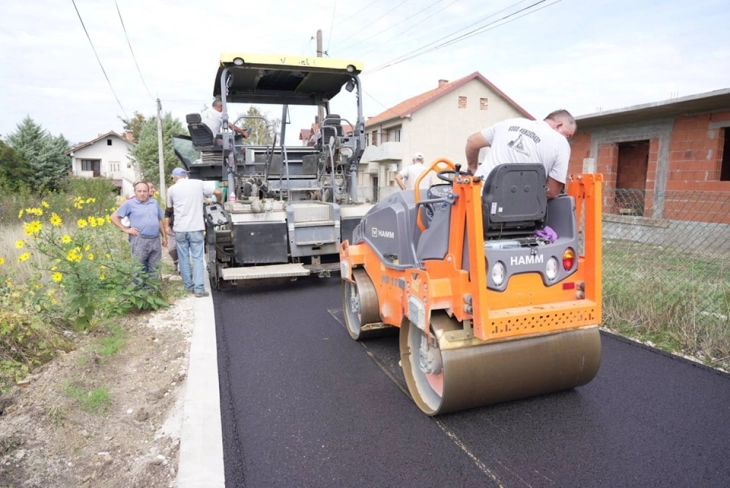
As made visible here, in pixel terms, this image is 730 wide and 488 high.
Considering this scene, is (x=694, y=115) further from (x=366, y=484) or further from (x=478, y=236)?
(x=366, y=484)

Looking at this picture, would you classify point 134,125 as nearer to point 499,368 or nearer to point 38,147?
point 38,147

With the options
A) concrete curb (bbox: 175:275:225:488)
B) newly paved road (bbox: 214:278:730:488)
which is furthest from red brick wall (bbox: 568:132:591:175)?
concrete curb (bbox: 175:275:225:488)

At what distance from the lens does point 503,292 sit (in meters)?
3.02

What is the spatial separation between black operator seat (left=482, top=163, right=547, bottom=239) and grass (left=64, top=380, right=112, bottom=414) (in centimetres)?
269

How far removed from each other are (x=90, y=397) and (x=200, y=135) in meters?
4.79

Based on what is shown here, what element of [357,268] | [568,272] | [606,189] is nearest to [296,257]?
[357,268]

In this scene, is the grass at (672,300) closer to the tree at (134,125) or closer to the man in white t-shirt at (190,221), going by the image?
the man in white t-shirt at (190,221)

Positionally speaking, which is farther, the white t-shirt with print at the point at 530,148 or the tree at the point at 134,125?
the tree at the point at 134,125

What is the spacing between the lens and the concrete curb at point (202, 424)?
8.47ft

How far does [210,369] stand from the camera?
155 inches

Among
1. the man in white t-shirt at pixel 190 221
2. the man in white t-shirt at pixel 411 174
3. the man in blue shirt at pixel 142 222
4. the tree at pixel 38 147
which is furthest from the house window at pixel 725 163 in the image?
the tree at pixel 38 147

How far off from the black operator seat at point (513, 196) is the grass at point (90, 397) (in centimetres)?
269

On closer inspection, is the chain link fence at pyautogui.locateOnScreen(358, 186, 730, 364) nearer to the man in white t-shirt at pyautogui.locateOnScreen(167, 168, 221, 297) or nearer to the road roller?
the road roller

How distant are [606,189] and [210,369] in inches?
421
